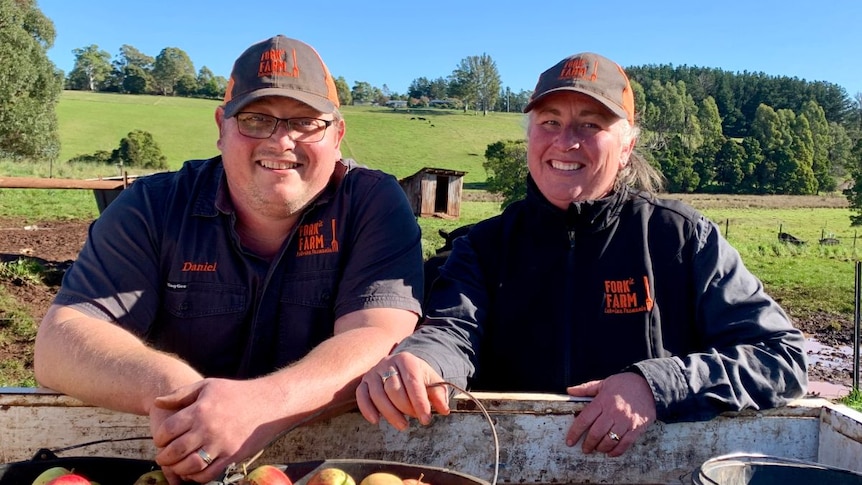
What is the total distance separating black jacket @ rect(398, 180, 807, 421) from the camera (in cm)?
240

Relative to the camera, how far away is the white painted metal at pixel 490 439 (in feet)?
6.64

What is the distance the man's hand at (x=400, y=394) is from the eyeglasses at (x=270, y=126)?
3.44 feet

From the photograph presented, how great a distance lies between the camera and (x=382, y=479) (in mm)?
1573

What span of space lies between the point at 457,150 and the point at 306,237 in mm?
72213

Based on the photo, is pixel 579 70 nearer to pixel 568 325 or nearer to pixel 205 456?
pixel 568 325

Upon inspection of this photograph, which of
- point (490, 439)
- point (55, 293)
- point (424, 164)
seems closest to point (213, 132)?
point (424, 164)

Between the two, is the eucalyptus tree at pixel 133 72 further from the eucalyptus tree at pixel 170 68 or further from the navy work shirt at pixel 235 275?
the navy work shirt at pixel 235 275

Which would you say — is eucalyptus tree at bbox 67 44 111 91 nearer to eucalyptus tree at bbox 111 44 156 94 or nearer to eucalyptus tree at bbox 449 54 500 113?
eucalyptus tree at bbox 111 44 156 94

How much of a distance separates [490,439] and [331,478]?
61 centimetres

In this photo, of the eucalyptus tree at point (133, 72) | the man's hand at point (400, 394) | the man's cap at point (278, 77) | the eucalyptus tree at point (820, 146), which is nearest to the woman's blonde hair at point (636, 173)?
the man's cap at point (278, 77)

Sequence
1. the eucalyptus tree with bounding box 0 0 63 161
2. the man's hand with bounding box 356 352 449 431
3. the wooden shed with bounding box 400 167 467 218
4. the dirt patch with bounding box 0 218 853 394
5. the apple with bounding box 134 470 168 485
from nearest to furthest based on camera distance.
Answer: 1. the apple with bounding box 134 470 168 485
2. the man's hand with bounding box 356 352 449 431
3. the dirt patch with bounding box 0 218 853 394
4. the eucalyptus tree with bounding box 0 0 63 161
5. the wooden shed with bounding box 400 167 467 218

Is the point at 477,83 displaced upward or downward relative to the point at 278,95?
upward

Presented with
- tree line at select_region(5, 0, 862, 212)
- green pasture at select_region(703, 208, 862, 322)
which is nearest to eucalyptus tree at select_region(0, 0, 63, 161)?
tree line at select_region(5, 0, 862, 212)

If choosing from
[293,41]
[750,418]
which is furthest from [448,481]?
[293,41]
